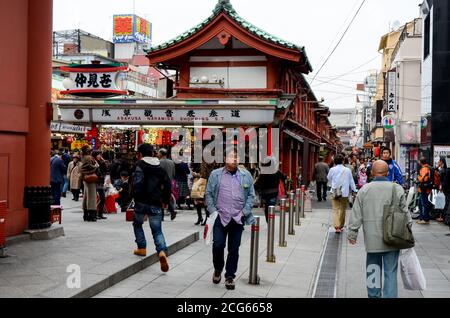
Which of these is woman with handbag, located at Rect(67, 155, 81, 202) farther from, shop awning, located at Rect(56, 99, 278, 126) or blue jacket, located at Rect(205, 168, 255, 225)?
blue jacket, located at Rect(205, 168, 255, 225)

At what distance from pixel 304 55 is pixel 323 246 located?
13.1 metres

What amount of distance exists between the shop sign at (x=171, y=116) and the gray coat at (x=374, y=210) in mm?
13170

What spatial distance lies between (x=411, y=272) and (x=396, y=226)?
0.63 m

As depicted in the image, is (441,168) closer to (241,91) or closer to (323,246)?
(323,246)

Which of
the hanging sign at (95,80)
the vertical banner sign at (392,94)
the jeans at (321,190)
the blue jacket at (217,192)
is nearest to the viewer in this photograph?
the blue jacket at (217,192)

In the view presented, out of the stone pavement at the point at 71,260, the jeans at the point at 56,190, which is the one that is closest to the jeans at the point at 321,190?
the jeans at the point at 56,190

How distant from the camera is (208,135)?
22.4 metres

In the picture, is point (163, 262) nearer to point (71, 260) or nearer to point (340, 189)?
point (71, 260)

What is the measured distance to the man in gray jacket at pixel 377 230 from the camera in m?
6.46

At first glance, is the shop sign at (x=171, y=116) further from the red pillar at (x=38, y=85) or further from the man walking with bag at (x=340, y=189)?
the red pillar at (x=38, y=85)

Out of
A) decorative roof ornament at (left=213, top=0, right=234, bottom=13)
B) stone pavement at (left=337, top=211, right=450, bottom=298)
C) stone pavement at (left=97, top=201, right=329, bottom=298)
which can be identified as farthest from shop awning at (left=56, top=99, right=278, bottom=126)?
stone pavement at (left=97, top=201, right=329, bottom=298)

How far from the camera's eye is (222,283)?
326 inches

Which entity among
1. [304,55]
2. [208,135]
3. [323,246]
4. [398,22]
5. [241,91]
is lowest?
[323,246]
